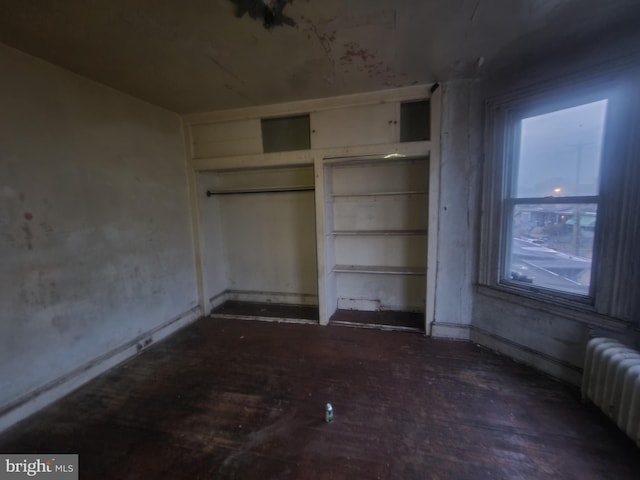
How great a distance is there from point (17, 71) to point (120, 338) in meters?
2.19

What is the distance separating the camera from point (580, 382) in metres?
2.06

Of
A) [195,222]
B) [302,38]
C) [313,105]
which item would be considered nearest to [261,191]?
[195,222]

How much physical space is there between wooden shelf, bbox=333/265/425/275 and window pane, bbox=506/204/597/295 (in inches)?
36.5

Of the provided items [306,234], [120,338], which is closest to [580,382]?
[306,234]

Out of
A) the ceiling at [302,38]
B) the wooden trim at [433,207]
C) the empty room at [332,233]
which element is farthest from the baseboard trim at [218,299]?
the wooden trim at [433,207]

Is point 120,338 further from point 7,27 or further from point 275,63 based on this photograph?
point 275,63

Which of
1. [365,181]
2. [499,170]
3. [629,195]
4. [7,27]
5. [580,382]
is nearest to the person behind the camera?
[7,27]

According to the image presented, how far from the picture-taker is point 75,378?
87.0 inches

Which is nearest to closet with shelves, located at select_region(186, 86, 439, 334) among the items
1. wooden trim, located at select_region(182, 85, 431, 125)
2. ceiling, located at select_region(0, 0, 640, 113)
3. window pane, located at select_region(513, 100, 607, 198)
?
Result: wooden trim, located at select_region(182, 85, 431, 125)

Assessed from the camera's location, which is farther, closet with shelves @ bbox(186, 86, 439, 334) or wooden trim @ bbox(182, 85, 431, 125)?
closet with shelves @ bbox(186, 86, 439, 334)

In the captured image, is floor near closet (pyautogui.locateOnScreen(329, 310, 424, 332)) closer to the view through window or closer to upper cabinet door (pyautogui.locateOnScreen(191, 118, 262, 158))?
the view through window

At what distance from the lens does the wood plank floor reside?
153cm

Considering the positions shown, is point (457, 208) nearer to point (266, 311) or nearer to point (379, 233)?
point (379, 233)

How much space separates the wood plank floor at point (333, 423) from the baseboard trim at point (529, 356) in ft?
0.27
